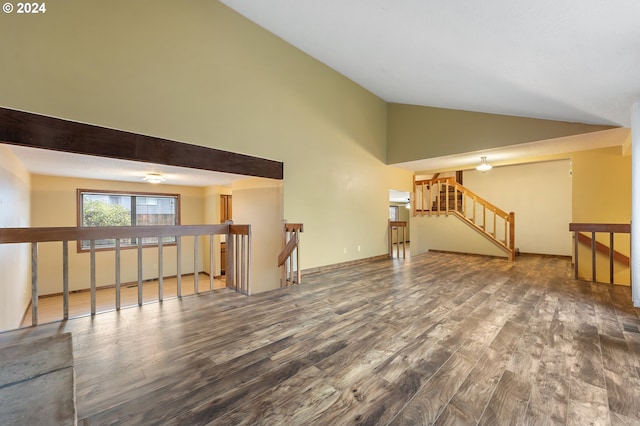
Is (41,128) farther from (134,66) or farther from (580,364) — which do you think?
(580,364)

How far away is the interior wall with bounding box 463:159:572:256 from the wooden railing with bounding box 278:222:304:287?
738 centimetres

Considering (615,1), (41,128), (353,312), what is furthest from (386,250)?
(41,128)

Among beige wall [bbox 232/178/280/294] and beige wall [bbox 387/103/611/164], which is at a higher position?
beige wall [bbox 387/103/611/164]

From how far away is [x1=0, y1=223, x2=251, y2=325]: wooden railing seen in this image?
266 centimetres

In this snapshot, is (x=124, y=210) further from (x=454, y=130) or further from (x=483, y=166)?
(x=483, y=166)

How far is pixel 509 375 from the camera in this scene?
6.34 ft

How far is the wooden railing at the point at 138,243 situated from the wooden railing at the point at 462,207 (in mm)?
6301

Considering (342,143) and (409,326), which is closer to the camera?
(409,326)

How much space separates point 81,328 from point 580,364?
4427 millimetres

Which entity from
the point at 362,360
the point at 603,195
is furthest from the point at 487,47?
the point at 603,195

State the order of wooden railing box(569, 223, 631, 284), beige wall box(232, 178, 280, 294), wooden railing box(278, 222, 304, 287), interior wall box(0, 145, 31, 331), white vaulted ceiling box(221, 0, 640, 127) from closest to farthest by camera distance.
Answer: white vaulted ceiling box(221, 0, 640, 127) < interior wall box(0, 145, 31, 331) < wooden railing box(569, 223, 631, 284) < wooden railing box(278, 222, 304, 287) < beige wall box(232, 178, 280, 294)

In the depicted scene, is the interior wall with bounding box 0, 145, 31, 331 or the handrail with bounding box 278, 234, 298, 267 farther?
the handrail with bounding box 278, 234, 298, 267

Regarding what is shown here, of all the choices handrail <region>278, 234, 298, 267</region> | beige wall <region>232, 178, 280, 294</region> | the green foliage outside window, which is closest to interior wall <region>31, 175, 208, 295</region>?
the green foliage outside window

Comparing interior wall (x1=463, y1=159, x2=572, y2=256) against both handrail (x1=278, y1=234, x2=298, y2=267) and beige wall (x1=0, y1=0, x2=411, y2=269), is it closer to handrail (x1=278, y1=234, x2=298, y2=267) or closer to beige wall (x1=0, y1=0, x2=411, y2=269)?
beige wall (x1=0, y1=0, x2=411, y2=269)
